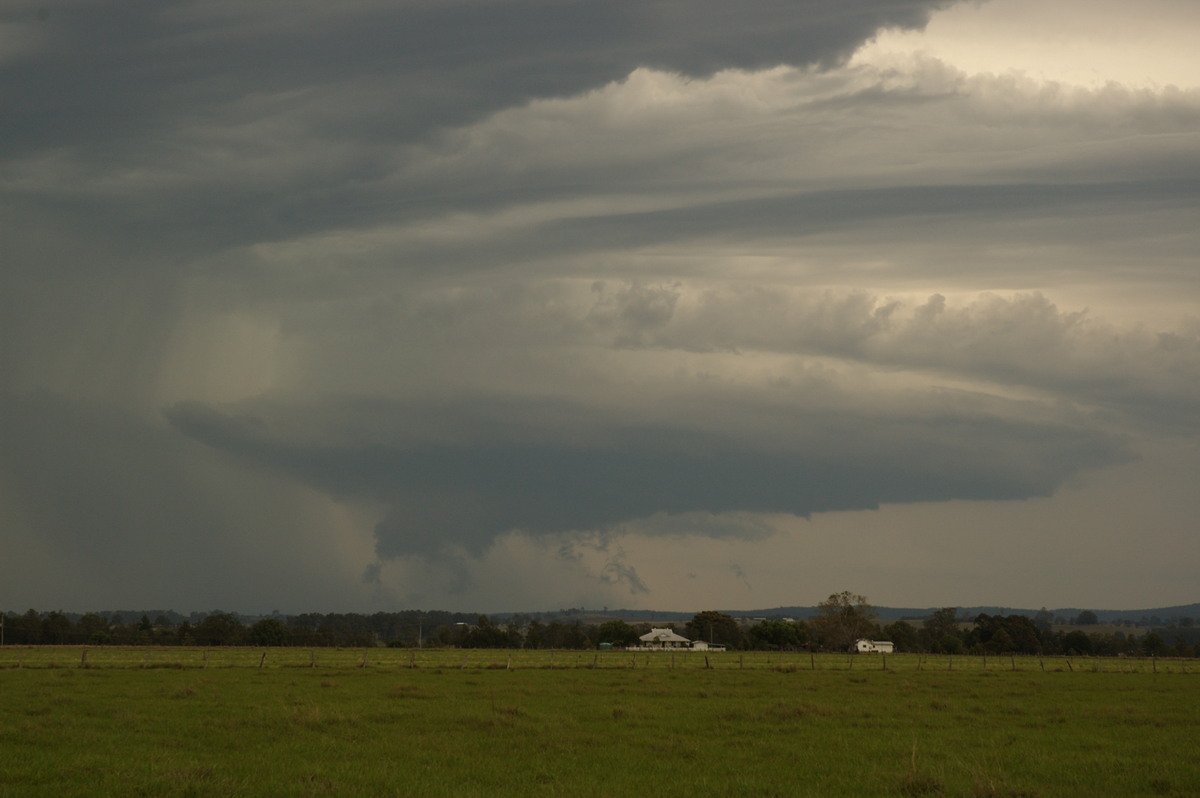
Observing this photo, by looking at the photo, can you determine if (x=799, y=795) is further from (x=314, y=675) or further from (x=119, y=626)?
(x=119, y=626)

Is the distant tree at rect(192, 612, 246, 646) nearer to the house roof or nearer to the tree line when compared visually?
the tree line

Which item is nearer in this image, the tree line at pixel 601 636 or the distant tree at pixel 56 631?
the tree line at pixel 601 636

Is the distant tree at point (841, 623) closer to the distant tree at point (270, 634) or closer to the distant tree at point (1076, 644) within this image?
the distant tree at point (1076, 644)

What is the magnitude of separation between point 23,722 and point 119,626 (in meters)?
171

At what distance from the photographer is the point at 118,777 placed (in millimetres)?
21781

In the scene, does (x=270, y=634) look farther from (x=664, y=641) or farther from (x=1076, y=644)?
(x=1076, y=644)

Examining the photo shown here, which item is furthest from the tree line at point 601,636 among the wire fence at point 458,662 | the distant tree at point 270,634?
the wire fence at point 458,662

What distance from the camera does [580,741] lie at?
96.4 feet

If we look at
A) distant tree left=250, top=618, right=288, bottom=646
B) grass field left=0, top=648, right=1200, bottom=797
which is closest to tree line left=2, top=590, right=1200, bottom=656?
distant tree left=250, top=618, right=288, bottom=646

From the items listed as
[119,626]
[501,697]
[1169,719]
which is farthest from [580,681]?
[119,626]

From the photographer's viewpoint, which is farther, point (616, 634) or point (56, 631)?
point (616, 634)

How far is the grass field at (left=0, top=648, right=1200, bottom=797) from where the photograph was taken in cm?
2202

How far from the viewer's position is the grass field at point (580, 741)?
22.0 m

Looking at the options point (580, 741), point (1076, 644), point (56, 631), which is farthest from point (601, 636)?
point (580, 741)
